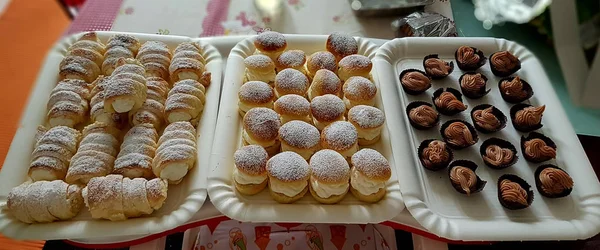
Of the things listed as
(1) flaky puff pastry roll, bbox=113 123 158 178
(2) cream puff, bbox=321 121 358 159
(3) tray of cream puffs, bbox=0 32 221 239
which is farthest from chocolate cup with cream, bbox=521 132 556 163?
(1) flaky puff pastry roll, bbox=113 123 158 178

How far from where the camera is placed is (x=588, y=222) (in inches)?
45.5

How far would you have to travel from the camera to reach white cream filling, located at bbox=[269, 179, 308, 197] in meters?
1.14

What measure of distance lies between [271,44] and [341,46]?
227mm

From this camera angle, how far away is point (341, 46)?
1497 millimetres

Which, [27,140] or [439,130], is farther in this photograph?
[439,130]

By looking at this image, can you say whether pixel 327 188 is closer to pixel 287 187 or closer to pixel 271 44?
pixel 287 187

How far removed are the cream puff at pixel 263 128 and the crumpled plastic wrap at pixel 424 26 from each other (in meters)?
0.69

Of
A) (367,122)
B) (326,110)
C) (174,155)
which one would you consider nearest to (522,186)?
(367,122)

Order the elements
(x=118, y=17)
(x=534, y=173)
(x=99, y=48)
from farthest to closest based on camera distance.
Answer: (x=118, y=17) < (x=99, y=48) < (x=534, y=173)

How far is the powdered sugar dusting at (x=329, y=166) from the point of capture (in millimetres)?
1141

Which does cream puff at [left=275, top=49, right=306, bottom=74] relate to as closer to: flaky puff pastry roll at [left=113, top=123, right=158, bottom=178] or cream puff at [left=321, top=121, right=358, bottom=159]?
cream puff at [left=321, top=121, right=358, bottom=159]

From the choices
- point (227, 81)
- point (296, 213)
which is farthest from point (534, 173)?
point (227, 81)

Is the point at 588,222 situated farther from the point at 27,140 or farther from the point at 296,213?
the point at 27,140

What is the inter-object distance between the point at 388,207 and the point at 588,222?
50cm
